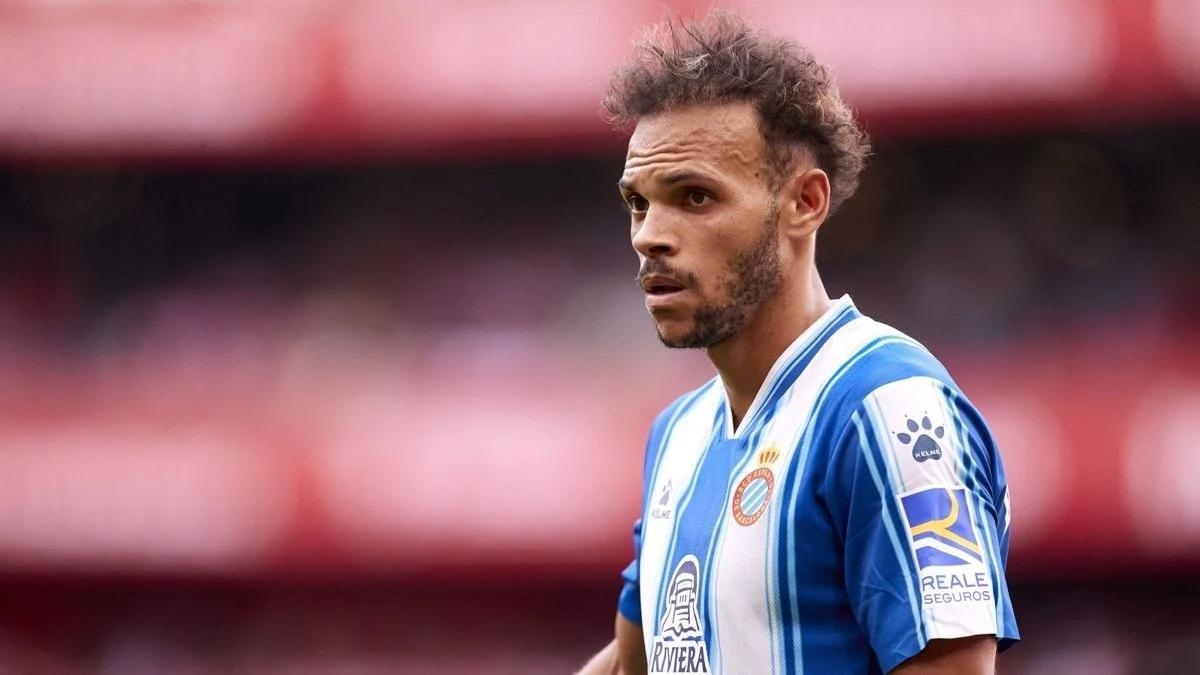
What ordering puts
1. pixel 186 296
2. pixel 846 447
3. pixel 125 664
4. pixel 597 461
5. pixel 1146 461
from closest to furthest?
pixel 846 447 → pixel 1146 461 → pixel 597 461 → pixel 125 664 → pixel 186 296

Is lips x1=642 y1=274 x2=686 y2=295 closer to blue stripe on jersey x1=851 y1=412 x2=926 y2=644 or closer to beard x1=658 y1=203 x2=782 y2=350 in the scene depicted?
beard x1=658 y1=203 x2=782 y2=350

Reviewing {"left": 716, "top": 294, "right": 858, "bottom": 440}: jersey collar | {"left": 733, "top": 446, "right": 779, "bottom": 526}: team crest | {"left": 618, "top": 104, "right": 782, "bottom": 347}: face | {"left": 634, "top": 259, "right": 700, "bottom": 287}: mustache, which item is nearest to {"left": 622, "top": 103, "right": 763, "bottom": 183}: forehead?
{"left": 618, "top": 104, "right": 782, "bottom": 347}: face

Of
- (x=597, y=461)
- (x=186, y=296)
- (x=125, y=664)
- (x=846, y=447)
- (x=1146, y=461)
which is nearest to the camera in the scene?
(x=846, y=447)

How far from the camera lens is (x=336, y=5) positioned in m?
10.3

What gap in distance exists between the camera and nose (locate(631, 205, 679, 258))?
2.40 m

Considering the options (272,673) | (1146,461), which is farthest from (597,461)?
(1146,461)

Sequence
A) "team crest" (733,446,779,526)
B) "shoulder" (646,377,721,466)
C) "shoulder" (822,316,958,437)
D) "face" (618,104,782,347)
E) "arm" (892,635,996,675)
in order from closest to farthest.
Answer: "arm" (892,635,996,675), "shoulder" (822,316,958,437), "team crest" (733,446,779,526), "face" (618,104,782,347), "shoulder" (646,377,721,466)

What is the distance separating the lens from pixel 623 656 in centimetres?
283

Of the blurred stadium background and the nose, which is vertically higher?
the blurred stadium background

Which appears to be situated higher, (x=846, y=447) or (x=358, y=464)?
(x=358, y=464)

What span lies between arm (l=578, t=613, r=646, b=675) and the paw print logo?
886 mm

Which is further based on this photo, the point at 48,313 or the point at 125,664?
the point at 48,313

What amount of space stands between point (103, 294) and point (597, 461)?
4.51 m

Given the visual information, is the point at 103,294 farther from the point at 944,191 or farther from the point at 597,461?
the point at 944,191
